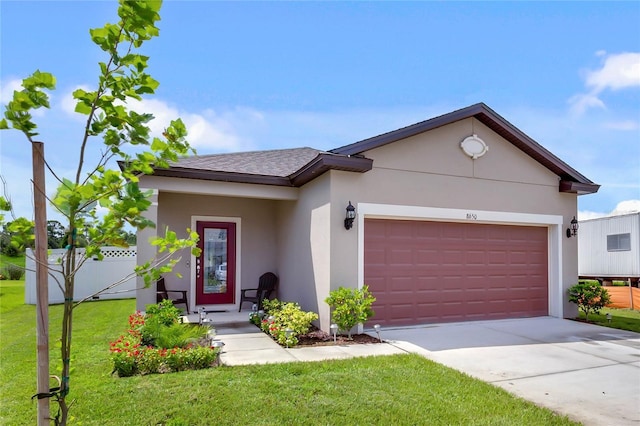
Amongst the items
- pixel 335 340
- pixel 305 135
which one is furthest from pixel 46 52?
pixel 305 135

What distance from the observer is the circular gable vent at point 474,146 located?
8883 millimetres

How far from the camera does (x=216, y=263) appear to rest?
34.0 feet

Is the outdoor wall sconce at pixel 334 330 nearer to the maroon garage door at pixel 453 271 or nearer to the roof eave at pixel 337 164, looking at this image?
the maroon garage door at pixel 453 271

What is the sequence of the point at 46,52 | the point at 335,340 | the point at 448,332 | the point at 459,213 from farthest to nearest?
1. the point at 459,213
2. the point at 448,332
3. the point at 335,340
4. the point at 46,52

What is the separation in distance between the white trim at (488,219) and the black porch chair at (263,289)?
130 inches

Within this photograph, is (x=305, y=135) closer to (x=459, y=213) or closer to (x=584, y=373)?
(x=459, y=213)

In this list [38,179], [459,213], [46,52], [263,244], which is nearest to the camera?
[38,179]

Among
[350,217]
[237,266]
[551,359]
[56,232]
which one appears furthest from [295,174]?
[56,232]

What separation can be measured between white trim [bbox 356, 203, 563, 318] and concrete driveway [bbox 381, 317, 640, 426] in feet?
3.21

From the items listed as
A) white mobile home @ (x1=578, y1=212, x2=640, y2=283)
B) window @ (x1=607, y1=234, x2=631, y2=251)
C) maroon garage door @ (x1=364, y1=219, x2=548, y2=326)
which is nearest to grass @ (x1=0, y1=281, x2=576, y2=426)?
maroon garage door @ (x1=364, y1=219, x2=548, y2=326)

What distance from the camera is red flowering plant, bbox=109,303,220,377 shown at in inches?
200

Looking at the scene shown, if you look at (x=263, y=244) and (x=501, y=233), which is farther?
(x=263, y=244)

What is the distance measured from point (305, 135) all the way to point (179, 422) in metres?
12.9

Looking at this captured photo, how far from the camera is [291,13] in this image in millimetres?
7160
